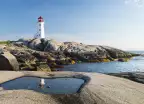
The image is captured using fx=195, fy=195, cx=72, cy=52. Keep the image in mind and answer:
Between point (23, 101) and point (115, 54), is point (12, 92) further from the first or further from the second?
point (115, 54)

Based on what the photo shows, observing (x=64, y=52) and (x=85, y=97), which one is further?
(x=64, y=52)

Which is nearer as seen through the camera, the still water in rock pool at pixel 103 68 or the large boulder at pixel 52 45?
the still water in rock pool at pixel 103 68

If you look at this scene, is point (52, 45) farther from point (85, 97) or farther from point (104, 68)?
point (85, 97)

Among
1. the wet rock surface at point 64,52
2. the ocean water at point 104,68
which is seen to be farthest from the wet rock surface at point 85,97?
the wet rock surface at point 64,52

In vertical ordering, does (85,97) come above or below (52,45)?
below

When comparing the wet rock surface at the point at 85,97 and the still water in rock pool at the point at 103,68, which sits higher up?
the wet rock surface at the point at 85,97

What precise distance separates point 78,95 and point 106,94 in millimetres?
3141

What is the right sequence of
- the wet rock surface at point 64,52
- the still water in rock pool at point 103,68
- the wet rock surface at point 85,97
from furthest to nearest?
the wet rock surface at point 64,52 < the still water in rock pool at point 103,68 < the wet rock surface at point 85,97

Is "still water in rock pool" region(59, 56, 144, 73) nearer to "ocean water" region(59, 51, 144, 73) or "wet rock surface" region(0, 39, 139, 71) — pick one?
"ocean water" region(59, 51, 144, 73)

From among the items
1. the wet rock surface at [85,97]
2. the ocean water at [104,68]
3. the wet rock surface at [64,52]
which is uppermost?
the wet rock surface at [64,52]

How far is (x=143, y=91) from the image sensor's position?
2459 centimetres

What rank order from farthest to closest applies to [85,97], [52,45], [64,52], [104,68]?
[52,45], [64,52], [104,68], [85,97]

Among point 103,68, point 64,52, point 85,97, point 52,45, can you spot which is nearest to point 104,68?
point 103,68

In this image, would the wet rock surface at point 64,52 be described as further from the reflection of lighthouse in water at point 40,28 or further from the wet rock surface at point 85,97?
the wet rock surface at point 85,97
